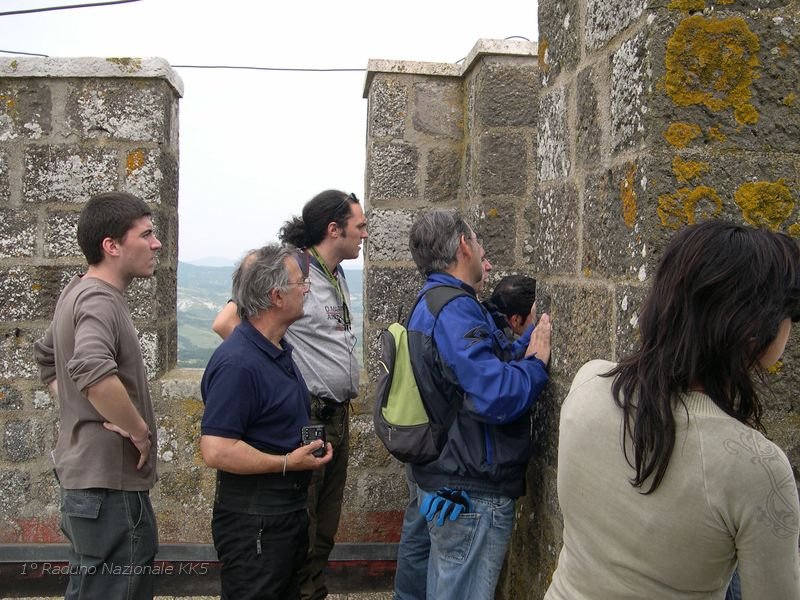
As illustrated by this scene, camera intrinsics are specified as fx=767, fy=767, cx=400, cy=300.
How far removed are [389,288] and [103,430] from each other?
1.76m

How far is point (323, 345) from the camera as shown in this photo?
3.35 meters

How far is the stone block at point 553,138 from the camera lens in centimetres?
219

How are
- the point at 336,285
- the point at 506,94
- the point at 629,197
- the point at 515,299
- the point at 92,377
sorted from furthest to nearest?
the point at 506,94, the point at 336,285, the point at 515,299, the point at 92,377, the point at 629,197

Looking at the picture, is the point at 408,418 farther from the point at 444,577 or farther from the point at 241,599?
the point at 241,599

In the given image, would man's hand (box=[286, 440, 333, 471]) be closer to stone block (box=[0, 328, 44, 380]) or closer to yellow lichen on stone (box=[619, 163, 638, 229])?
yellow lichen on stone (box=[619, 163, 638, 229])

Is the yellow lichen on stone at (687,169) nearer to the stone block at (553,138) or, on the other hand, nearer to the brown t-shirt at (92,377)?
the stone block at (553,138)

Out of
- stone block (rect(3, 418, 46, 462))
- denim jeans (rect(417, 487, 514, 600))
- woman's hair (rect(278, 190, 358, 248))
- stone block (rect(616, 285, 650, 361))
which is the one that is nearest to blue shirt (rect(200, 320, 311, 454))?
denim jeans (rect(417, 487, 514, 600))

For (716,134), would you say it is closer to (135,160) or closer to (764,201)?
(764,201)

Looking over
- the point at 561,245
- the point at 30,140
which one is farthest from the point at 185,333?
the point at 561,245

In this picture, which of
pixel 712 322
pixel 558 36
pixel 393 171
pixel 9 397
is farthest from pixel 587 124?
pixel 9 397

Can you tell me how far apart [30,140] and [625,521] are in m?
3.47

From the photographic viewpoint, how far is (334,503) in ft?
11.5

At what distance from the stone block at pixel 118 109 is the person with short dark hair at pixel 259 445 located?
155cm

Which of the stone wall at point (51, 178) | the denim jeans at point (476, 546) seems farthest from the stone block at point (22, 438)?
the denim jeans at point (476, 546)
